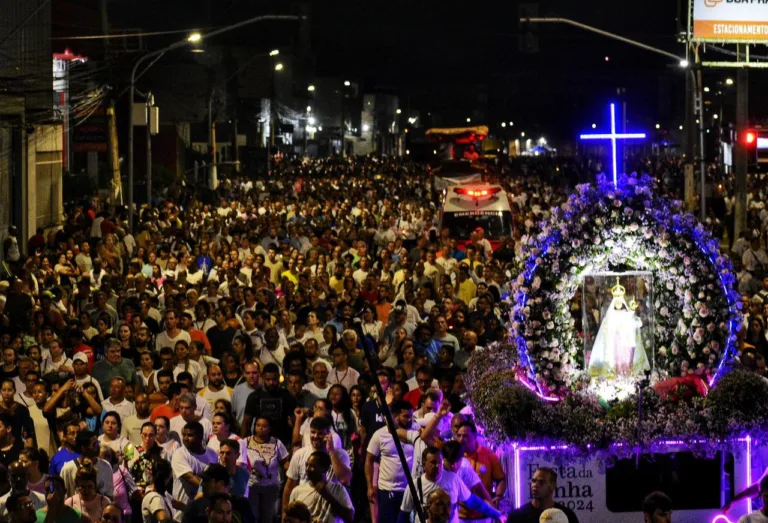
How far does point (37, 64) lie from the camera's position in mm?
32719

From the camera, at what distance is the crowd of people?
1045cm

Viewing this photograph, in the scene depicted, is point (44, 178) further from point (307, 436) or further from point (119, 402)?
point (307, 436)

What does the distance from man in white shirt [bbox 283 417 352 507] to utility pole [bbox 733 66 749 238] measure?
22232mm

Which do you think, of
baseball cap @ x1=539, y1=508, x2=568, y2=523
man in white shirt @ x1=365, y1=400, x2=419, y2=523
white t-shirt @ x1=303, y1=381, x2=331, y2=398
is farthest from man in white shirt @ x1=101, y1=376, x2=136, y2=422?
baseball cap @ x1=539, y1=508, x2=568, y2=523

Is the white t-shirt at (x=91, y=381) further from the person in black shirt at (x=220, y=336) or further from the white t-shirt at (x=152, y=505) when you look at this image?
the white t-shirt at (x=152, y=505)

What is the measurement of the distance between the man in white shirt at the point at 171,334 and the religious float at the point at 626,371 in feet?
19.4

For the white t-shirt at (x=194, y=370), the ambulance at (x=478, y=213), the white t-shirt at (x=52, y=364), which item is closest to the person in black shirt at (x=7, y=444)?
the white t-shirt at (x=194, y=370)

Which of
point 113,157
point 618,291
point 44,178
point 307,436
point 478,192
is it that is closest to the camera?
point 618,291

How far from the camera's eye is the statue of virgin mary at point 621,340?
10.9 meters

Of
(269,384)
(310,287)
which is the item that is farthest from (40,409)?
(310,287)

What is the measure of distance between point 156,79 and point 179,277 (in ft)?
156

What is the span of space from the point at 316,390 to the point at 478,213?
15.9m

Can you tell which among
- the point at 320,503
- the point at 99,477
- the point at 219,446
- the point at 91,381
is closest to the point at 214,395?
the point at 91,381

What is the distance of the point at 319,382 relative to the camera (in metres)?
14.0
